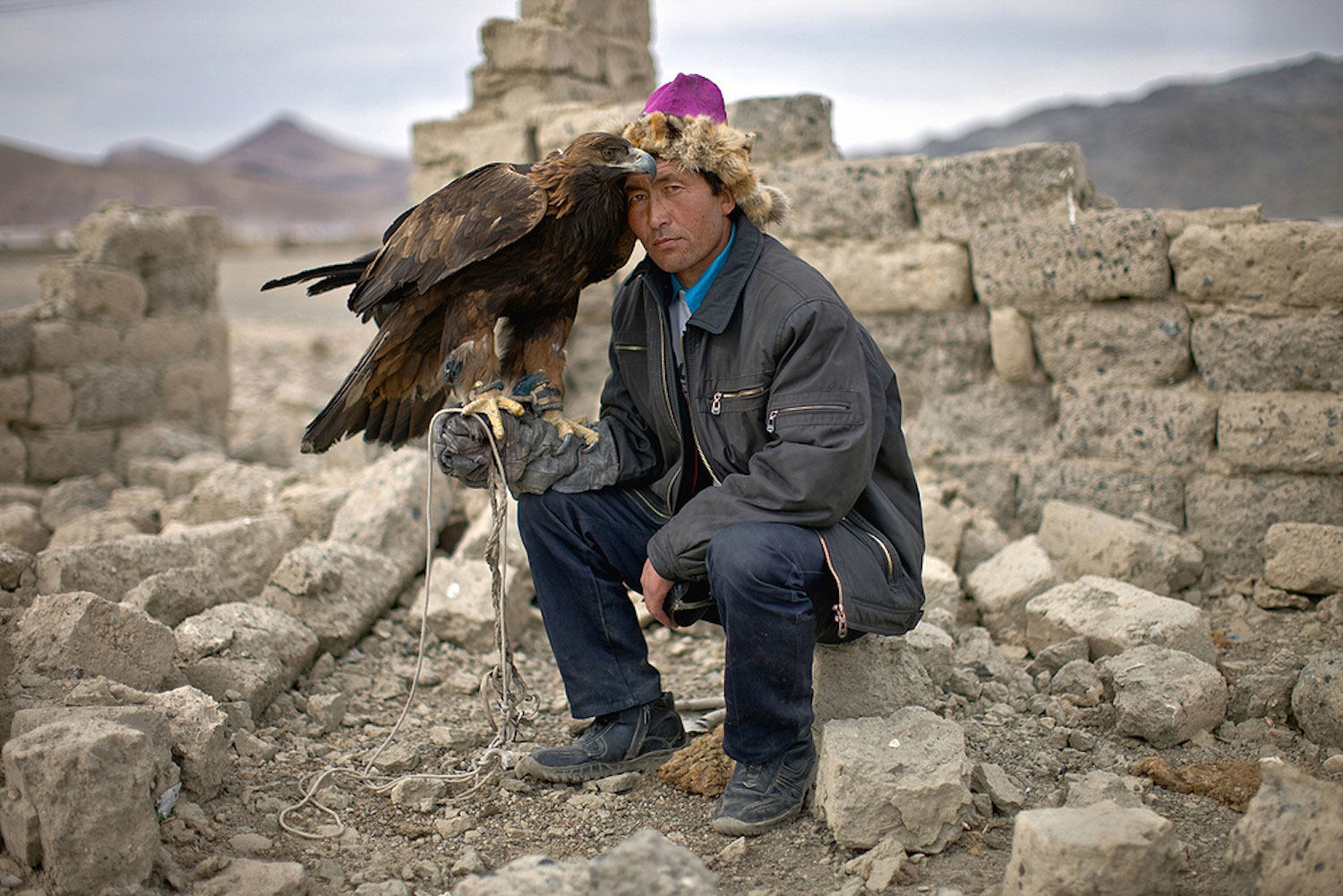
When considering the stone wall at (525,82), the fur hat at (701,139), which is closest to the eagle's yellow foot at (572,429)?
the fur hat at (701,139)

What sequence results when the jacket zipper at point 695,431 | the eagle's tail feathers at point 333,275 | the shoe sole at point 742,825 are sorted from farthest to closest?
the eagle's tail feathers at point 333,275, the jacket zipper at point 695,431, the shoe sole at point 742,825

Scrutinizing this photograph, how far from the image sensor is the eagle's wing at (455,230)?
270cm

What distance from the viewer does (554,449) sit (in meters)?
2.81

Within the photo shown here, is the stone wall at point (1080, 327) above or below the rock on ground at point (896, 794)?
above

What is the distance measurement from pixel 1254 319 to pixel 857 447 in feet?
6.91

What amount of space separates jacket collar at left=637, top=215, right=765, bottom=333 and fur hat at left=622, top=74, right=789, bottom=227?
0.25ft

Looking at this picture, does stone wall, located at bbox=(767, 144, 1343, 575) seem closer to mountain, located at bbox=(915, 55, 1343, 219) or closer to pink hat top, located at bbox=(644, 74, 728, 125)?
mountain, located at bbox=(915, 55, 1343, 219)

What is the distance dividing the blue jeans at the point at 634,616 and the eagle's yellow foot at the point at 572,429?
0.15 metres

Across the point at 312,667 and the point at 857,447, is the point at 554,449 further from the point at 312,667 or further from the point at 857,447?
the point at 312,667

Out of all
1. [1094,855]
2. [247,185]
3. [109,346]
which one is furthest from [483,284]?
[247,185]

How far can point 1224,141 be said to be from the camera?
5027 millimetres

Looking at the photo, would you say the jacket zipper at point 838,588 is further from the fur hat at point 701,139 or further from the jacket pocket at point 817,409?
the fur hat at point 701,139

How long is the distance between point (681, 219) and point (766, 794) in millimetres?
1443

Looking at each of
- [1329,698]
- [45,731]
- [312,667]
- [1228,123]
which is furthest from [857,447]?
[1228,123]
